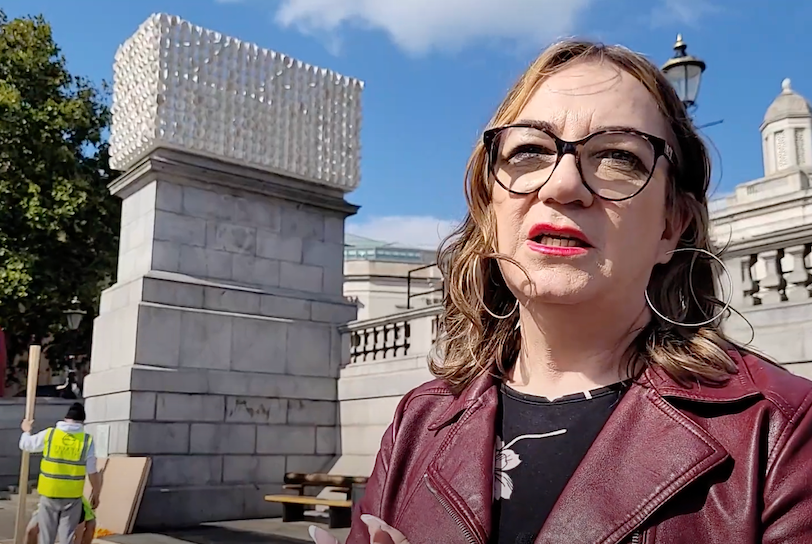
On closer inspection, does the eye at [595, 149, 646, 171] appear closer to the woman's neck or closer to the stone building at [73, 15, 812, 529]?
the woman's neck

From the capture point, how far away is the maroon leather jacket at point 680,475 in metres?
1.39

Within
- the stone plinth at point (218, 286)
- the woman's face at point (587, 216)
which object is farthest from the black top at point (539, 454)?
the stone plinth at point (218, 286)

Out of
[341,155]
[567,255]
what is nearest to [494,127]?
[567,255]

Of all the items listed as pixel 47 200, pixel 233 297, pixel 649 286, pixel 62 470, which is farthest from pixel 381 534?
pixel 47 200

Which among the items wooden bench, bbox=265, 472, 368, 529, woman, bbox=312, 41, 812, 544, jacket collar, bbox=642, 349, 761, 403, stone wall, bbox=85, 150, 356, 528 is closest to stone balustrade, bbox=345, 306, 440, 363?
stone wall, bbox=85, 150, 356, 528

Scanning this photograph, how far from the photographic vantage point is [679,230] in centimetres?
184

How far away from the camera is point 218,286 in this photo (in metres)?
12.8

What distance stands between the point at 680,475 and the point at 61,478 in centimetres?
837

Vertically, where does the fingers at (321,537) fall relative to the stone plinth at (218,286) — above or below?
below

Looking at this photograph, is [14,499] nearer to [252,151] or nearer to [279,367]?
[279,367]

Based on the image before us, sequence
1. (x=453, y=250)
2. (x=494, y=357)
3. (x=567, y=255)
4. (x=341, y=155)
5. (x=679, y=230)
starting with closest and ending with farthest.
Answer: (x=567, y=255) < (x=679, y=230) < (x=494, y=357) < (x=453, y=250) < (x=341, y=155)

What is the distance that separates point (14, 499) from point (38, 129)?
12740 mm

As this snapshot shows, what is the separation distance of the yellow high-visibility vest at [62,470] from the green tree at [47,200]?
15288 mm

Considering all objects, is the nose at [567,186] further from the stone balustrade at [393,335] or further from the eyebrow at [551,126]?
the stone balustrade at [393,335]
